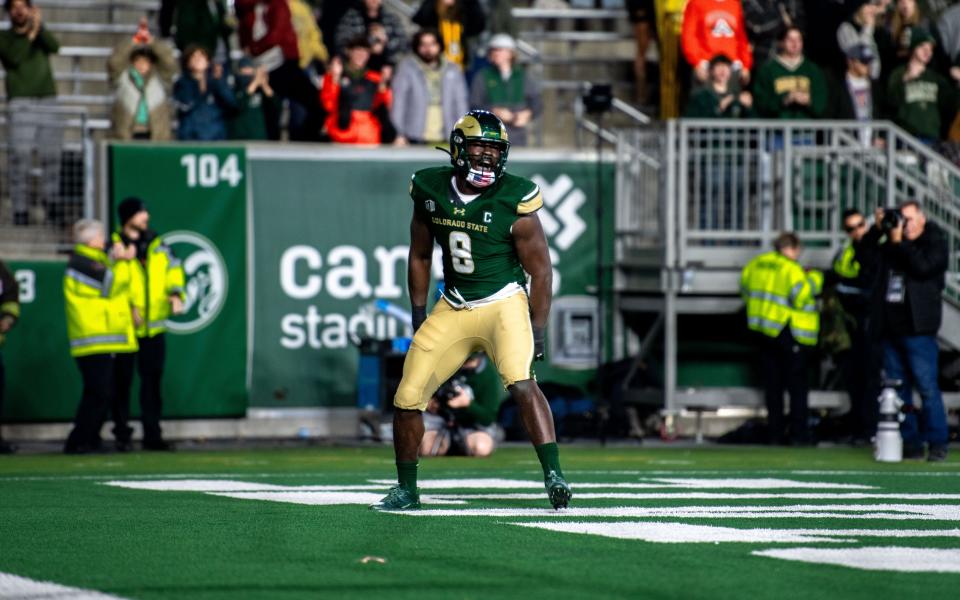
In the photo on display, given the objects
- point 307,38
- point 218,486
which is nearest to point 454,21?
point 307,38

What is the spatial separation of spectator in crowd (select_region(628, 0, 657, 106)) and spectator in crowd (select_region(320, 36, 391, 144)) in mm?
3956

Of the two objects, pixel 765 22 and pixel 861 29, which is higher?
pixel 765 22

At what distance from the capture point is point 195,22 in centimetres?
2039

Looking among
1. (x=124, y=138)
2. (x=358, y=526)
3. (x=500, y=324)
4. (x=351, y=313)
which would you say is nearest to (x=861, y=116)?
(x=351, y=313)

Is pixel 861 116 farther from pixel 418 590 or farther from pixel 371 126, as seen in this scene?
pixel 418 590

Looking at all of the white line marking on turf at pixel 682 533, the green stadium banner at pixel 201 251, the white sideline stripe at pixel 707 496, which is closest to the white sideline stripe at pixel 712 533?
the white line marking on turf at pixel 682 533

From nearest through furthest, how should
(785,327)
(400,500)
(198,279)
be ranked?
(400,500), (785,327), (198,279)

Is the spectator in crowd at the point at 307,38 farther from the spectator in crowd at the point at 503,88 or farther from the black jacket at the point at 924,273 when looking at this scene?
the black jacket at the point at 924,273

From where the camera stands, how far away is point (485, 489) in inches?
470

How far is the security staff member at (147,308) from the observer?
17.2m

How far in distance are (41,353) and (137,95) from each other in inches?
108

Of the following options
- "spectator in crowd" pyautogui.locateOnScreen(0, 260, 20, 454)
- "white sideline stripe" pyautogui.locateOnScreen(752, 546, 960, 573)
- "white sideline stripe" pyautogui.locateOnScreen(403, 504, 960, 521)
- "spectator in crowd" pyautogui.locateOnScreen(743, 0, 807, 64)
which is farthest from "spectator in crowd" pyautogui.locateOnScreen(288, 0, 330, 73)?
"white sideline stripe" pyautogui.locateOnScreen(752, 546, 960, 573)

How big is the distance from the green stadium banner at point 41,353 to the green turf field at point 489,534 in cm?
401

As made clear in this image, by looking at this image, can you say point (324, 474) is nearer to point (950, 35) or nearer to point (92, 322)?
point (92, 322)
